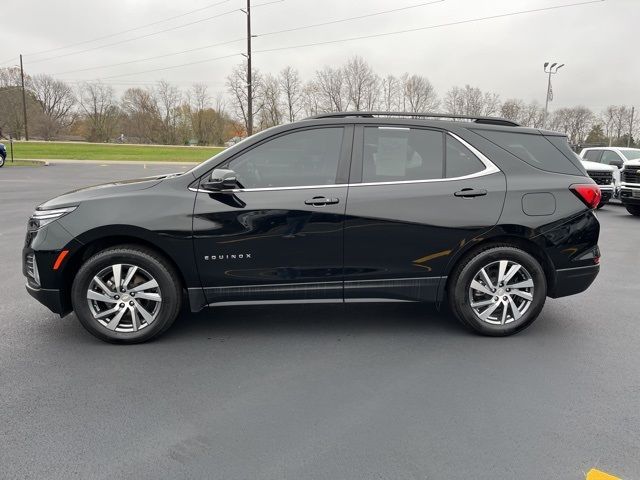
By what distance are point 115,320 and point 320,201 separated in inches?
75.0

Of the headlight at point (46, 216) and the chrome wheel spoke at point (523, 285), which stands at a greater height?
the headlight at point (46, 216)

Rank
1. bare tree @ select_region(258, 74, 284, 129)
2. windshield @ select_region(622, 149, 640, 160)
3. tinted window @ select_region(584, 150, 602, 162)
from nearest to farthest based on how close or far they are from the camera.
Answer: windshield @ select_region(622, 149, 640, 160) < tinted window @ select_region(584, 150, 602, 162) < bare tree @ select_region(258, 74, 284, 129)

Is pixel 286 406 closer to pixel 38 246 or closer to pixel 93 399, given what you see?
pixel 93 399

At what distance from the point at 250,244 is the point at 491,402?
6.82 feet

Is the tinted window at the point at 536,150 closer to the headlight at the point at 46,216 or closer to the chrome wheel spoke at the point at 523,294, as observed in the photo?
the chrome wheel spoke at the point at 523,294

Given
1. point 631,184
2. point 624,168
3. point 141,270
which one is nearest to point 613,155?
point 624,168

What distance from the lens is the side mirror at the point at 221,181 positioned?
148 inches

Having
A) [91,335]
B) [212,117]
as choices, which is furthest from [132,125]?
[91,335]

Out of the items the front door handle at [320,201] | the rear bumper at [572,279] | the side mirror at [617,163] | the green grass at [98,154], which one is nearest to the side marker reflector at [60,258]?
the front door handle at [320,201]

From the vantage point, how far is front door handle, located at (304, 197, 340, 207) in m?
3.86

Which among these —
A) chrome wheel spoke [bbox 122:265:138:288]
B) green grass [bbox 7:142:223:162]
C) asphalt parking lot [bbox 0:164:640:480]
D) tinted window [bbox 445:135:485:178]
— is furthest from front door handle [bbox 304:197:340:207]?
green grass [bbox 7:142:223:162]

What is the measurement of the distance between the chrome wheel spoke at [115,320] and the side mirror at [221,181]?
3.95 ft

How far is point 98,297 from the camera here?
3.85m

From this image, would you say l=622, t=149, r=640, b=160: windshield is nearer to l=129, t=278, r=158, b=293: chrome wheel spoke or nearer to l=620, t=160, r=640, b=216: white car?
l=620, t=160, r=640, b=216: white car
